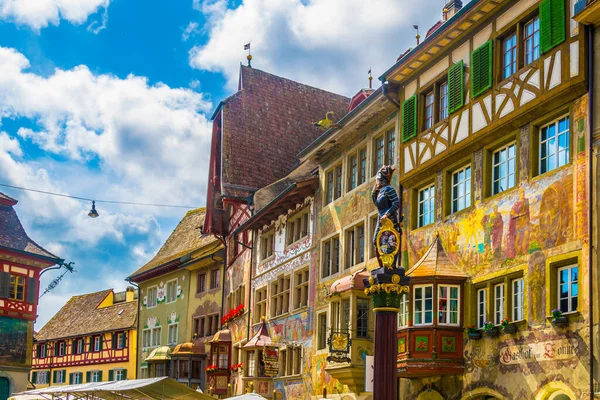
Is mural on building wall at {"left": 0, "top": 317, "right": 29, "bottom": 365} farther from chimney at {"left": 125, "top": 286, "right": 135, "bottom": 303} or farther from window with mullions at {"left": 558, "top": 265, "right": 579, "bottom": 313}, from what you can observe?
window with mullions at {"left": 558, "top": 265, "right": 579, "bottom": 313}

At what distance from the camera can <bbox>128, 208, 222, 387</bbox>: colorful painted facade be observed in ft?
151

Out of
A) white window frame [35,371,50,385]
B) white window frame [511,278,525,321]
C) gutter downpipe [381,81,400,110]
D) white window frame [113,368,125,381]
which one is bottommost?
white window frame [35,371,50,385]

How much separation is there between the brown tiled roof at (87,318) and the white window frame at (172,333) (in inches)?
262

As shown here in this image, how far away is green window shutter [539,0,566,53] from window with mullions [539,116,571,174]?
5.20 feet

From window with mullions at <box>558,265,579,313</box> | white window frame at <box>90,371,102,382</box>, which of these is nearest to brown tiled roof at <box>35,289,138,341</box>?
white window frame at <box>90,371,102,382</box>

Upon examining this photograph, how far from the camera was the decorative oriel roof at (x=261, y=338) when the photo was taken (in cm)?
3600

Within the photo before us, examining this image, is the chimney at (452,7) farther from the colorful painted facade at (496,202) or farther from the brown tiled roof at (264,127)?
the brown tiled roof at (264,127)

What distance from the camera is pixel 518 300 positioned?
21500 mm

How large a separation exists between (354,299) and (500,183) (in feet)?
22.9

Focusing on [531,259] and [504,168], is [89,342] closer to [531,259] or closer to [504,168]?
[504,168]

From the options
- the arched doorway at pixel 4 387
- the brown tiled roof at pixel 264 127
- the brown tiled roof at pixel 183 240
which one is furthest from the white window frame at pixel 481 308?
the arched doorway at pixel 4 387

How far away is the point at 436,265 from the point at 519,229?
294 cm

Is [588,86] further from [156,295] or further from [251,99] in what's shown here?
[156,295]

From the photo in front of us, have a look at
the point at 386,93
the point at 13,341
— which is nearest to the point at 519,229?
the point at 386,93
